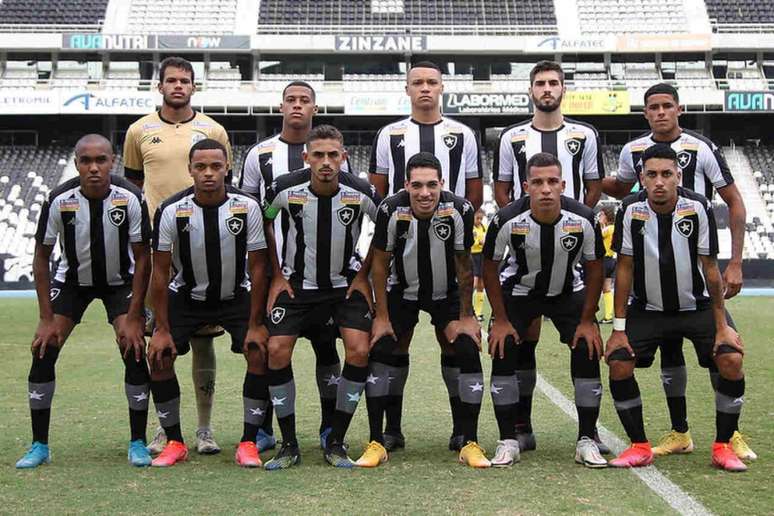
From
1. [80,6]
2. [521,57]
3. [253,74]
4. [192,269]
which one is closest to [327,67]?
[253,74]

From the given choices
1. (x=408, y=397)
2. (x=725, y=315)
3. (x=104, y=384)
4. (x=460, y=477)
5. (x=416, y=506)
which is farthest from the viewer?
(x=104, y=384)

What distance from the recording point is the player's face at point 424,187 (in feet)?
16.6

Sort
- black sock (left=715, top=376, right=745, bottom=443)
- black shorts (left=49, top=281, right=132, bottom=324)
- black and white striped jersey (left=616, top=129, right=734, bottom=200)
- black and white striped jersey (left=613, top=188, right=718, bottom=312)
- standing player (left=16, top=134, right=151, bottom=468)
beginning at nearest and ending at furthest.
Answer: black sock (left=715, top=376, right=745, bottom=443), black and white striped jersey (left=613, top=188, right=718, bottom=312), standing player (left=16, top=134, right=151, bottom=468), black shorts (left=49, top=281, right=132, bottom=324), black and white striped jersey (left=616, top=129, right=734, bottom=200)

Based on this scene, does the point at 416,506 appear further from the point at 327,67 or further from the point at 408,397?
the point at 327,67

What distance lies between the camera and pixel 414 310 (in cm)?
537

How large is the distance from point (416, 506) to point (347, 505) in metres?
0.30

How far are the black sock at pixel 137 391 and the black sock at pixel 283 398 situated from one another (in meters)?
0.70

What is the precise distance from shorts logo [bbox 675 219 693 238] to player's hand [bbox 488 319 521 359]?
1009mm

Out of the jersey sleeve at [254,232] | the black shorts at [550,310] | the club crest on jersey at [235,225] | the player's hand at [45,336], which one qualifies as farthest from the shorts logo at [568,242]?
the player's hand at [45,336]

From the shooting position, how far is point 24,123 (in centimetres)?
3266

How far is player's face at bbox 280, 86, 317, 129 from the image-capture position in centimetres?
Answer: 560

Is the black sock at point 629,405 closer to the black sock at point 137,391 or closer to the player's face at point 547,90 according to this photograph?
the player's face at point 547,90

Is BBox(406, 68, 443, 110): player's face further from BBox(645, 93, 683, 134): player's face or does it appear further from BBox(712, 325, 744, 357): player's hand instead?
BBox(712, 325, 744, 357): player's hand

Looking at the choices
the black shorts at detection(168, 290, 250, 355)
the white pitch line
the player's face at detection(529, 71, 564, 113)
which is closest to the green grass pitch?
the white pitch line
